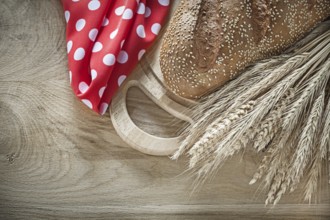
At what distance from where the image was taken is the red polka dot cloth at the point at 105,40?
120 cm

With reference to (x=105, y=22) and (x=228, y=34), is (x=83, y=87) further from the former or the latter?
(x=228, y=34)

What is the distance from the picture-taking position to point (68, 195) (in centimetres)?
125

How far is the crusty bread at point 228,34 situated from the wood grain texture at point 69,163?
15 cm

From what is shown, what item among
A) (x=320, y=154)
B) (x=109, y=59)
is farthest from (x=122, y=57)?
(x=320, y=154)

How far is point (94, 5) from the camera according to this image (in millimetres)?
1233

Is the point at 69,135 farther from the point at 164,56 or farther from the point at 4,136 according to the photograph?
the point at 164,56

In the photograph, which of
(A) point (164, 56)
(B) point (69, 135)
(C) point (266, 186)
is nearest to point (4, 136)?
(B) point (69, 135)

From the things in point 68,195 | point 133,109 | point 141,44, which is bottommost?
point 68,195

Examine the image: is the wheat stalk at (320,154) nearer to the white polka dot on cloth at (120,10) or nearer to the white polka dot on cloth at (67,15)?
the white polka dot on cloth at (120,10)

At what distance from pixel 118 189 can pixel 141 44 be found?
1.19 feet

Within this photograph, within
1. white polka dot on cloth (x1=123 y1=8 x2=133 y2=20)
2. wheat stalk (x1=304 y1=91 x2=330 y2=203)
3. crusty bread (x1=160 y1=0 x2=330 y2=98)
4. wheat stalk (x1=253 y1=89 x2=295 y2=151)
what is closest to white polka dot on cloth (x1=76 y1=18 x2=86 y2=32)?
white polka dot on cloth (x1=123 y1=8 x2=133 y2=20)

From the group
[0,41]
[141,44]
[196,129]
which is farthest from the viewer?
[0,41]

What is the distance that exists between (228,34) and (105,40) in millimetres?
304

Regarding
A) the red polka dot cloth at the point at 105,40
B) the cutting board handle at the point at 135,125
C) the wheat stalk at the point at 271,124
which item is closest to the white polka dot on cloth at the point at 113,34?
the red polka dot cloth at the point at 105,40
